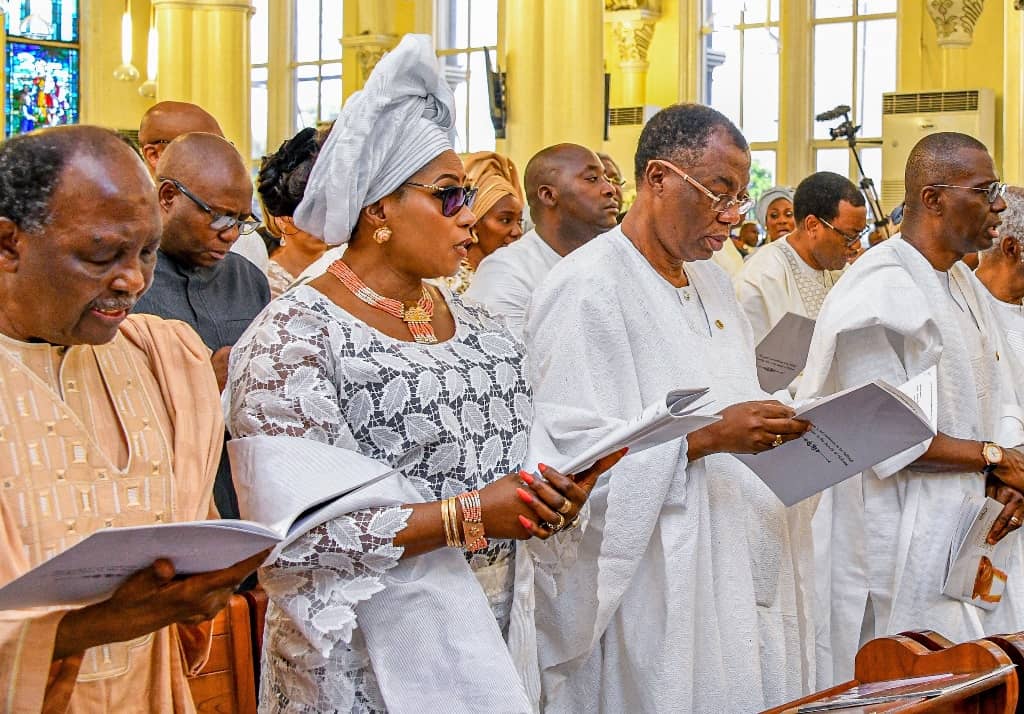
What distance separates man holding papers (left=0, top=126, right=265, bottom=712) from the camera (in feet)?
6.48

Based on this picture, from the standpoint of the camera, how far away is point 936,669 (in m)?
2.69

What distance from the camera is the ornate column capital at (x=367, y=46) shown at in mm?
17094

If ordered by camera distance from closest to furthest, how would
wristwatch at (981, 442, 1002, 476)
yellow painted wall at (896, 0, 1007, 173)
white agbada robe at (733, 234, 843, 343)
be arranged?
wristwatch at (981, 442, 1002, 476) < white agbada robe at (733, 234, 843, 343) < yellow painted wall at (896, 0, 1007, 173)

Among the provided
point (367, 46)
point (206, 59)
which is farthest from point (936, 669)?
point (367, 46)

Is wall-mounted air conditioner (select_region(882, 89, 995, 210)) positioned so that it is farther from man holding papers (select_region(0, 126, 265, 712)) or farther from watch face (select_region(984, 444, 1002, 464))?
man holding papers (select_region(0, 126, 265, 712))

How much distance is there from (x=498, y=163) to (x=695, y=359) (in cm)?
240

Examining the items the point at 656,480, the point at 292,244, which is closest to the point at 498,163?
the point at 292,244

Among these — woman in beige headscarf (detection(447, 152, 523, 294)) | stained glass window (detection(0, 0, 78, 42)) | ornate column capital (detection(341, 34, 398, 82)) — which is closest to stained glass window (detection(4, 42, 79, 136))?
stained glass window (detection(0, 0, 78, 42))

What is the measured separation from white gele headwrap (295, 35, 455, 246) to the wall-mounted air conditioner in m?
11.0

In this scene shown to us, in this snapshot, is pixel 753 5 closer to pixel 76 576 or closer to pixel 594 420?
pixel 594 420

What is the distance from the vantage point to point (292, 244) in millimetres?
4707

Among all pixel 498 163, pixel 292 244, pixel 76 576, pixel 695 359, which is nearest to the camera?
pixel 76 576

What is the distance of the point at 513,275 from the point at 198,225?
1.60 meters

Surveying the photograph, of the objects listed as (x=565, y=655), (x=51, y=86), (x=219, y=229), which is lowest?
(x=565, y=655)
